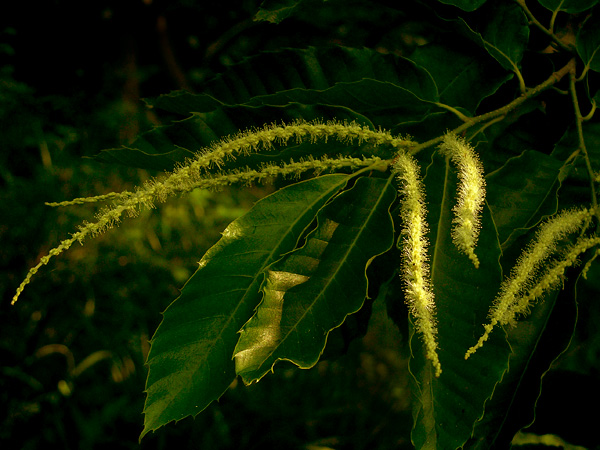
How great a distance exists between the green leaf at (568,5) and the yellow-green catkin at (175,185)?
17.5 inches

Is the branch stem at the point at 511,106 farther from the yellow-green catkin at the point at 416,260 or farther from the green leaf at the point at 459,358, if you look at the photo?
the green leaf at the point at 459,358

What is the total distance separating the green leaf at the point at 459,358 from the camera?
69 centimetres

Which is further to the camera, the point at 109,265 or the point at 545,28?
the point at 109,265

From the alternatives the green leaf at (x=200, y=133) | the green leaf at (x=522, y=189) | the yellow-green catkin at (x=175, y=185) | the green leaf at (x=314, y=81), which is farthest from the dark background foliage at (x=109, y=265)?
the green leaf at (x=522, y=189)

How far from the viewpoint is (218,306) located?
29.7 inches

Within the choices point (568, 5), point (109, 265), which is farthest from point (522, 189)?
point (109, 265)

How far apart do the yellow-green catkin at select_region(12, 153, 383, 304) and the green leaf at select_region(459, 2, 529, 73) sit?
0.99ft

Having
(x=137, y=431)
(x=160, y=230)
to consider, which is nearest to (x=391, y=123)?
(x=137, y=431)

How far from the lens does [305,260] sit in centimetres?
75

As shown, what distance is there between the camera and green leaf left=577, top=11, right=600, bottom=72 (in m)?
0.89

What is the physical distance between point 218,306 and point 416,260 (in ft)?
1.00

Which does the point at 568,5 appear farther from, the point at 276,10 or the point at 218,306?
the point at 218,306

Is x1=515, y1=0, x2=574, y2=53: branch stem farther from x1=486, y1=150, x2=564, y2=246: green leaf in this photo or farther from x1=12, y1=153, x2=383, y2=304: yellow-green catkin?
x1=12, y1=153, x2=383, y2=304: yellow-green catkin

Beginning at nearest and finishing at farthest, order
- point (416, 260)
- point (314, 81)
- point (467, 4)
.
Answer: point (416, 260) < point (467, 4) < point (314, 81)
